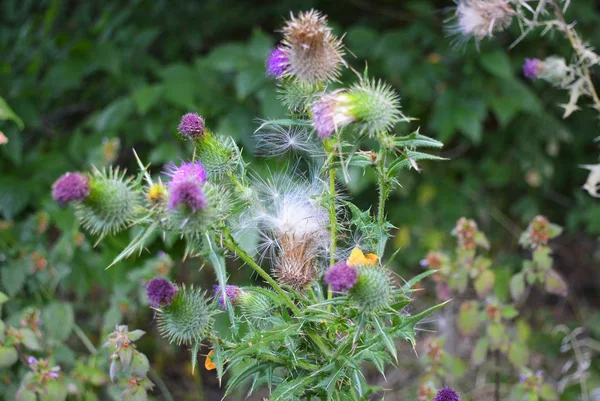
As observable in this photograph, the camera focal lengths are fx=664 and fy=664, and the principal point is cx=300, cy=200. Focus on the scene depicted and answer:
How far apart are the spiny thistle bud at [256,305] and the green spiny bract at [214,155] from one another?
0.97ft

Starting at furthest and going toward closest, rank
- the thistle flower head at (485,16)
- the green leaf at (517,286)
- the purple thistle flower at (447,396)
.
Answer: the green leaf at (517,286)
the thistle flower head at (485,16)
the purple thistle flower at (447,396)

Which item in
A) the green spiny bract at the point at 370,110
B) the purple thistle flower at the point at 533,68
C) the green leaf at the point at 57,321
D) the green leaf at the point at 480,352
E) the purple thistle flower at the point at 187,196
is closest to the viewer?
the purple thistle flower at the point at 187,196

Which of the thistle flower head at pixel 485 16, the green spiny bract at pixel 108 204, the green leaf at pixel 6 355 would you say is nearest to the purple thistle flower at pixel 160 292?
the green spiny bract at pixel 108 204

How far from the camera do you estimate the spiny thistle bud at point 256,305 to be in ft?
5.08

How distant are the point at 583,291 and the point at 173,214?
154 inches

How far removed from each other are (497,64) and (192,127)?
2.29 m

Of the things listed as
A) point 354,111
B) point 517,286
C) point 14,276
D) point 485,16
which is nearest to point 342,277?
point 354,111

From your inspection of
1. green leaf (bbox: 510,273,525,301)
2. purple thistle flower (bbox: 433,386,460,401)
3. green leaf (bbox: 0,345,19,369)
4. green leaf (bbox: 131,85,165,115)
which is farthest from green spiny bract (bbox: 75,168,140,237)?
green leaf (bbox: 131,85,165,115)

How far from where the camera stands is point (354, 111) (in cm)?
134

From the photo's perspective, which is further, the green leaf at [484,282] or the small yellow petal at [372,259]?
the green leaf at [484,282]

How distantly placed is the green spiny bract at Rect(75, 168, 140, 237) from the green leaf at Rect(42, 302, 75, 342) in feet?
4.57

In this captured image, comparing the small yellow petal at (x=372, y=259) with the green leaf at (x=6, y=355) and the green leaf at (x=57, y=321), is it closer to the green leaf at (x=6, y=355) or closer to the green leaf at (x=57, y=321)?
the green leaf at (x=6, y=355)

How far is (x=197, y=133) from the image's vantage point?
1531 millimetres

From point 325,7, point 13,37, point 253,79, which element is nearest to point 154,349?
point 253,79
